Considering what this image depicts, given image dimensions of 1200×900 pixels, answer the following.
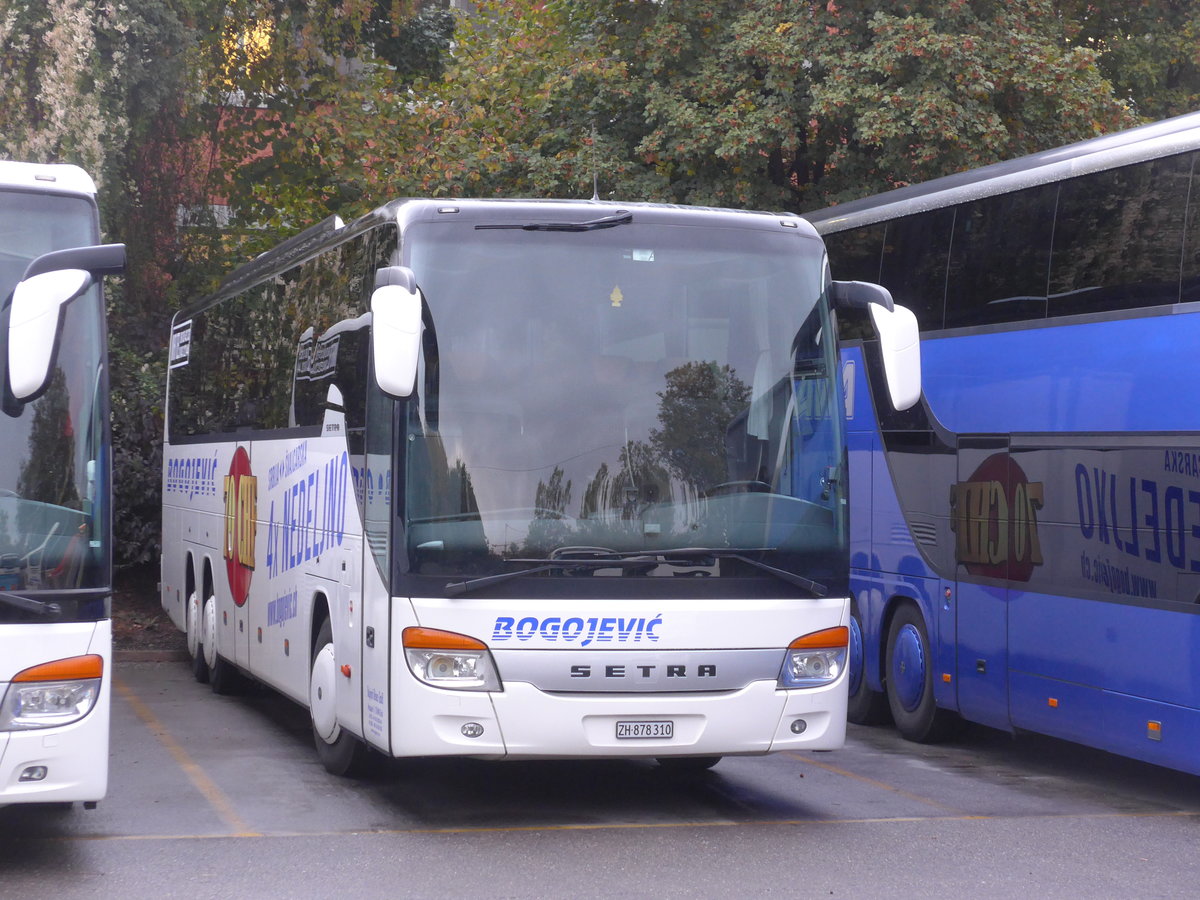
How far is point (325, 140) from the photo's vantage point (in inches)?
810

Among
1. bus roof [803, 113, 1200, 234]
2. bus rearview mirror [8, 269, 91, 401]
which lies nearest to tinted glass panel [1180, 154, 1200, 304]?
bus roof [803, 113, 1200, 234]

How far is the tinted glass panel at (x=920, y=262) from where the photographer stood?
39.7 feet

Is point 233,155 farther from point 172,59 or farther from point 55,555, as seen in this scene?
point 55,555

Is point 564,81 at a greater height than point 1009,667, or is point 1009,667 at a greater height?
point 564,81

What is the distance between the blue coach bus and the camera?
9.46m

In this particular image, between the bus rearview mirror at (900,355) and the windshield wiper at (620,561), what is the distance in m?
1.12

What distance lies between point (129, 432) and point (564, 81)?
6.69 meters

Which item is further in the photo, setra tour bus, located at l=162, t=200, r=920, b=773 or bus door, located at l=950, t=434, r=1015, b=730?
bus door, located at l=950, t=434, r=1015, b=730

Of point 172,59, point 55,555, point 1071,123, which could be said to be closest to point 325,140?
point 172,59

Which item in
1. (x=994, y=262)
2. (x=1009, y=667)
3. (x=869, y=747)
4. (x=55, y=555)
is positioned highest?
(x=994, y=262)

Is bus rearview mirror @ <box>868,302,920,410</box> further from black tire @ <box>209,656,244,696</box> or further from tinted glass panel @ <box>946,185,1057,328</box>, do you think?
black tire @ <box>209,656,244,696</box>

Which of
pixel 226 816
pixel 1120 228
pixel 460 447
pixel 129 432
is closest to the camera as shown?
pixel 460 447

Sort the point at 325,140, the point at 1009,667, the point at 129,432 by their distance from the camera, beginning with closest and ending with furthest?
1. the point at 1009,667
2. the point at 129,432
3. the point at 325,140

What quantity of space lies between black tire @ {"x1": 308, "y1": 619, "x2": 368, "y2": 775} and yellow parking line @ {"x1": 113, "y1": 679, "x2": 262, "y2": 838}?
699 mm
